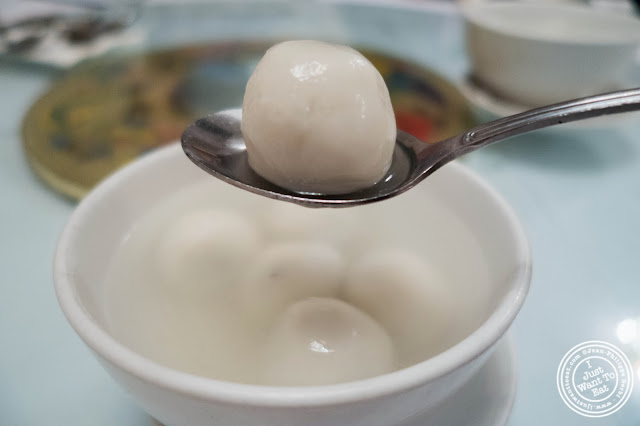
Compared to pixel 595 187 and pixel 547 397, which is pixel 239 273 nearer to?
pixel 547 397

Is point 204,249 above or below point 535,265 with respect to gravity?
above

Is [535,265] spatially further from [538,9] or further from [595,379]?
[538,9]

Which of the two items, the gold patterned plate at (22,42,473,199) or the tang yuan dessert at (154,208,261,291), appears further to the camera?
the gold patterned plate at (22,42,473,199)

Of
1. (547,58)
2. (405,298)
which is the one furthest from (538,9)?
(405,298)

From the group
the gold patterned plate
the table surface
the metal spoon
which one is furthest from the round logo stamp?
the gold patterned plate

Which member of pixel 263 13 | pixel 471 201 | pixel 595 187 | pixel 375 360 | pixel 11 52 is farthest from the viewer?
pixel 263 13

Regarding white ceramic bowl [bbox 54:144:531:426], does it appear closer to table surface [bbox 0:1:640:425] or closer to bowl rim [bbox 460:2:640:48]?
table surface [bbox 0:1:640:425]

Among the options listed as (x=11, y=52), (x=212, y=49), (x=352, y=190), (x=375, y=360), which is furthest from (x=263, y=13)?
(x=375, y=360)
